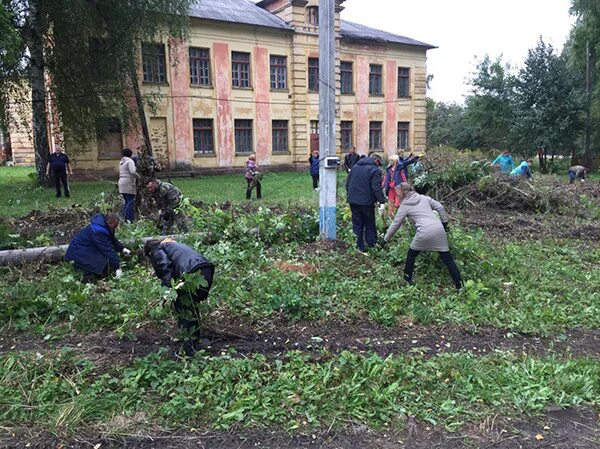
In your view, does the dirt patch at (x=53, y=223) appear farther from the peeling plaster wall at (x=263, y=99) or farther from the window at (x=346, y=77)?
the window at (x=346, y=77)

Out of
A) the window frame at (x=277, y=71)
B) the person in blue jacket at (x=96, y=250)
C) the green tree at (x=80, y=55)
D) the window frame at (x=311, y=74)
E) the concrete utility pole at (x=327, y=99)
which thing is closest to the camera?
the person in blue jacket at (x=96, y=250)

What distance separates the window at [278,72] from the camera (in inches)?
1150

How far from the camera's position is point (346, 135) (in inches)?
1271

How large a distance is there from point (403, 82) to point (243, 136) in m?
12.0

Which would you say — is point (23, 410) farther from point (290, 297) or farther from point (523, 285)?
point (523, 285)

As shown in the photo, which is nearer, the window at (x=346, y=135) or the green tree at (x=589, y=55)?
the green tree at (x=589, y=55)

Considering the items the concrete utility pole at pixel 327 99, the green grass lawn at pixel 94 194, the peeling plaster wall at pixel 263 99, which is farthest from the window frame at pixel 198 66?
the concrete utility pole at pixel 327 99

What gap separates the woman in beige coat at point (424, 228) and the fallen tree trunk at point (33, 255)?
3589mm

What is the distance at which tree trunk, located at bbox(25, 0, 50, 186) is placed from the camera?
1725 cm

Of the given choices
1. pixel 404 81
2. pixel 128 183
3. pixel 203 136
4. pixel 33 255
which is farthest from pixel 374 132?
pixel 33 255

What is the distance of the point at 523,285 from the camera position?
715cm

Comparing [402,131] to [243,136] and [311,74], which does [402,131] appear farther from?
[243,136]

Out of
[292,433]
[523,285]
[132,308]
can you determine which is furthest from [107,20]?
[292,433]

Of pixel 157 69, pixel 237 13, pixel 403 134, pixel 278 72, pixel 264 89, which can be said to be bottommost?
pixel 403 134
